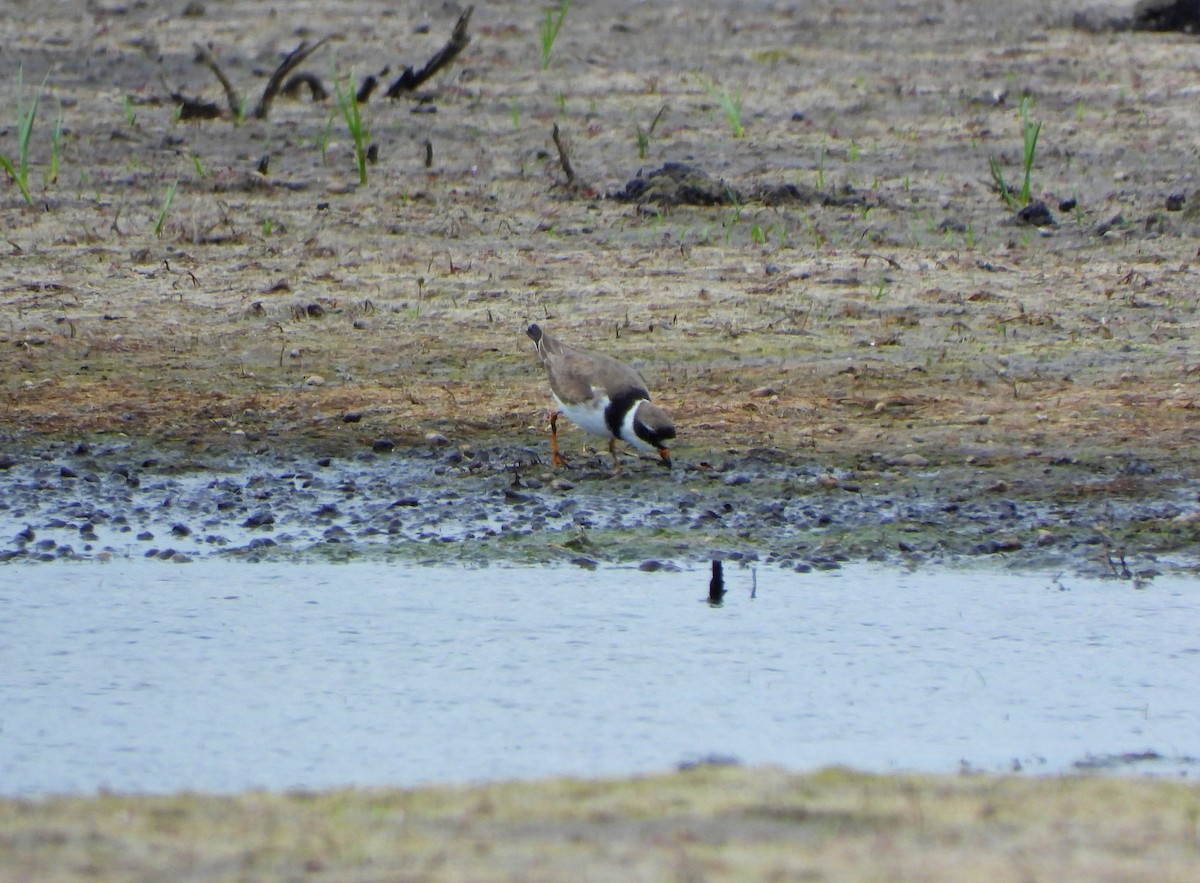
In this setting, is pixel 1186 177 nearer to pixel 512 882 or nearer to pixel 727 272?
pixel 727 272

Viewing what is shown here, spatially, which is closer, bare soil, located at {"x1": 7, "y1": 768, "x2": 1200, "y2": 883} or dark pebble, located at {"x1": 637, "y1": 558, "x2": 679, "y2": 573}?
bare soil, located at {"x1": 7, "y1": 768, "x2": 1200, "y2": 883}

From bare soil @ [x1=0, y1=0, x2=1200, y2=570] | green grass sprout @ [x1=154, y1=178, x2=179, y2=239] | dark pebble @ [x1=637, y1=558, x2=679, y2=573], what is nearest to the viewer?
dark pebble @ [x1=637, y1=558, x2=679, y2=573]

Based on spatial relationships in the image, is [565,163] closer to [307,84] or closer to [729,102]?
[729,102]

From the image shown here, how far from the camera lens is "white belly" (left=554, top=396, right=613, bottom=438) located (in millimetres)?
7309

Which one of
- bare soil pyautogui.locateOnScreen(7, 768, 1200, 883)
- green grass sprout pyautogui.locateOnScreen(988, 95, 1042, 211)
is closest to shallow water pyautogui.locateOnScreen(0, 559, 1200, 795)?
bare soil pyautogui.locateOnScreen(7, 768, 1200, 883)

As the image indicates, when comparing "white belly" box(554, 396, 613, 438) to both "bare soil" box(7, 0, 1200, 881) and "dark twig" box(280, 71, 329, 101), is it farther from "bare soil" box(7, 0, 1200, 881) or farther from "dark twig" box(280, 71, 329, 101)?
"dark twig" box(280, 71, 329, 101)

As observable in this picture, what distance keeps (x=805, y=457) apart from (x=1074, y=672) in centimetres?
224

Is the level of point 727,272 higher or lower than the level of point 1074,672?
higher

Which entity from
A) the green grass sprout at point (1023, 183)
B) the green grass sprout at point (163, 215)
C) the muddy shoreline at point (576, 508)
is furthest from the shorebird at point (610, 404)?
the green grass sprout at point (1023, 183)

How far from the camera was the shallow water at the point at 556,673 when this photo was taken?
4.86 meters

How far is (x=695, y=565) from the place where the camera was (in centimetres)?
665

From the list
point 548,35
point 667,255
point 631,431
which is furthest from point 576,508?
point 548,35

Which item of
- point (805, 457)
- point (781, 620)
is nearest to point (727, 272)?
point (805, 457)

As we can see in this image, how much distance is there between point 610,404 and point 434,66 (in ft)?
23.3
